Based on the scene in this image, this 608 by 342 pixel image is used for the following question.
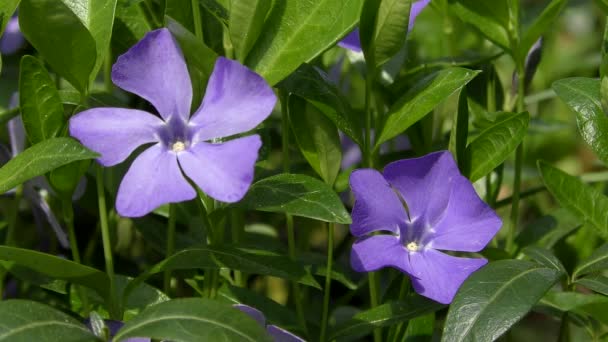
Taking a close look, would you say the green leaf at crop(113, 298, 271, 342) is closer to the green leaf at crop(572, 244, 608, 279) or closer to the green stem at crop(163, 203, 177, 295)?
the green stem at crop(163, 203, 177, 295)

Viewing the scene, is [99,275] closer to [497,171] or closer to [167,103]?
[167,103]

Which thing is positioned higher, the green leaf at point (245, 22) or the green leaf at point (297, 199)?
the green leaf at point (245, 22)

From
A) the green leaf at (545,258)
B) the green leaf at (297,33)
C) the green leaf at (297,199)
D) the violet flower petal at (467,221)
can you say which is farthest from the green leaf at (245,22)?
the green leaf at (545,258)

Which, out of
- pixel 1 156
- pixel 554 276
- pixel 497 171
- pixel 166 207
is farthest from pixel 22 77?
pixel 497 171

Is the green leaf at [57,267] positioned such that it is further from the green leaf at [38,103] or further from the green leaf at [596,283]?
the green leaf at [596,283]

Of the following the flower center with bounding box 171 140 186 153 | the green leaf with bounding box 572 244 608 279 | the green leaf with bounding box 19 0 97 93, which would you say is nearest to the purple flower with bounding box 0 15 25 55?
the green leaf with bounding box 19 0 97 93

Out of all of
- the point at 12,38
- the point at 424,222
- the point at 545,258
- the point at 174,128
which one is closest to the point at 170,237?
the point at 174,128

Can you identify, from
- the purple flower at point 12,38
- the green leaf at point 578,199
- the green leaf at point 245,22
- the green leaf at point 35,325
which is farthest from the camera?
the purple flower at point 12,38
